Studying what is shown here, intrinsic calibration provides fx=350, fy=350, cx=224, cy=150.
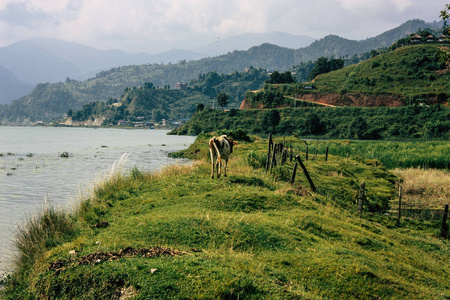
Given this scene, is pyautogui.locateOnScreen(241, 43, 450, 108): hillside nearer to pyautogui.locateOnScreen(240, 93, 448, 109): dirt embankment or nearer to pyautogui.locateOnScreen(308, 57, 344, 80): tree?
pyautogui.locateOnScreen(240, 93, 448, 109): dirt embankment

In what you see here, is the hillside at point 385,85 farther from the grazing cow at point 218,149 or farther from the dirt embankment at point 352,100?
the grazing cow at point 218,149

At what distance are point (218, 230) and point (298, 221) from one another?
3.70m

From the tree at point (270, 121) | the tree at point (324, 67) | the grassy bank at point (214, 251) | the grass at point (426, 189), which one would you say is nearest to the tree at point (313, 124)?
the tree at point (270, 121)

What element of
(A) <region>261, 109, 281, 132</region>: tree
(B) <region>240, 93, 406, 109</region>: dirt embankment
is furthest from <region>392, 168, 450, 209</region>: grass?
(B) <region>240, 93, 406, 109</region>: dirt embankment

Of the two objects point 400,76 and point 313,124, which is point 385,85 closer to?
point 400,76

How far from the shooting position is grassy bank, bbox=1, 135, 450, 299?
275 inches

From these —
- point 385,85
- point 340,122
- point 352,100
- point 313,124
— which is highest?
point 385,85

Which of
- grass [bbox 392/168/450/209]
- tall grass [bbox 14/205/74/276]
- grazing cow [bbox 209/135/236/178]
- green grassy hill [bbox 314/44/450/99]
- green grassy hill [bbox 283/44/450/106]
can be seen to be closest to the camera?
tall grass [bbox 14/205/74/276]

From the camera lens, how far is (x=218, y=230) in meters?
9.85

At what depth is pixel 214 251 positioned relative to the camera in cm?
865

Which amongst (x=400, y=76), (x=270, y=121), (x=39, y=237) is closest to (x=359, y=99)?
(x=400, y=76)

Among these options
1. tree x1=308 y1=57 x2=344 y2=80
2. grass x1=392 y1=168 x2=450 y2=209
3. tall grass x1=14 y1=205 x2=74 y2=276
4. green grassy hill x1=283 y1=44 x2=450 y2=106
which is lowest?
grass x1=392 y1=168 x2=450 y2=209

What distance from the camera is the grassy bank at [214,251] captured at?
698 centimetres

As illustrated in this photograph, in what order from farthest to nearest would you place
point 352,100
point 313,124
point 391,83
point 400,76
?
point 352,100, point 400,76, point 391,83, point 313,124
